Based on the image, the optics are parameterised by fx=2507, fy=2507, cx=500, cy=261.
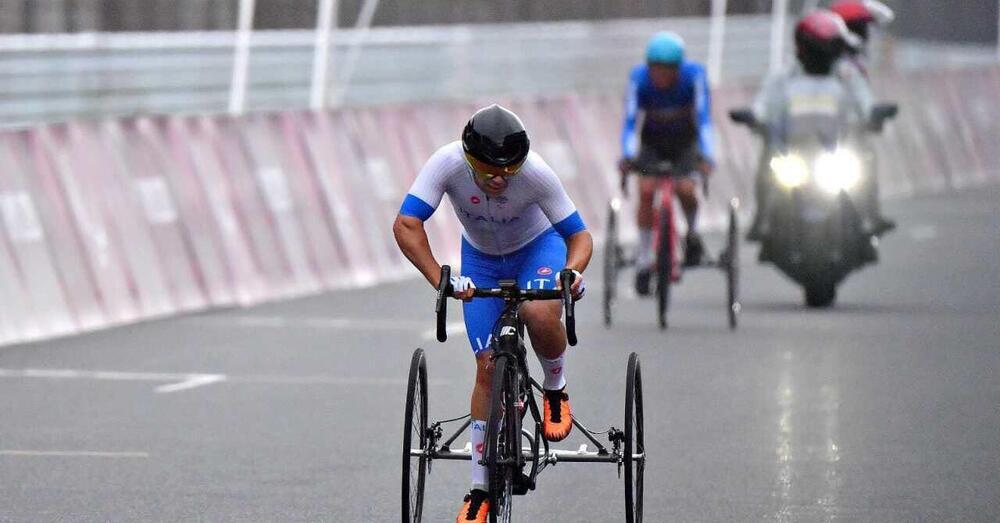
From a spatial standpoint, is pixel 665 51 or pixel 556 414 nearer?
pixel 556 414

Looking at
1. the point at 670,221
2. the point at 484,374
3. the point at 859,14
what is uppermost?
the point at 859,14

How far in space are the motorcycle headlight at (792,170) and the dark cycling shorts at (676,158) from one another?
68cm

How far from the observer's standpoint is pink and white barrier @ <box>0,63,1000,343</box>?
641 inches

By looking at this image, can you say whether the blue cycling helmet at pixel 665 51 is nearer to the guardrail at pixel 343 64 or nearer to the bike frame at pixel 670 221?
the bike frame at pixel 670 221

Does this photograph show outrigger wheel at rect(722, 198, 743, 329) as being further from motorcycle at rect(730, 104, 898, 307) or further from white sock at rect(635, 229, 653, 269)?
motorcycle at rect(730, 104, 898, 307)

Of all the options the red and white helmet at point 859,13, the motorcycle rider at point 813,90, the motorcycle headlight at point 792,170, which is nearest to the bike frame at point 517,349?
the motorcycle headlight at point 792,170

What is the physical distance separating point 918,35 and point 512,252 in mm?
33706

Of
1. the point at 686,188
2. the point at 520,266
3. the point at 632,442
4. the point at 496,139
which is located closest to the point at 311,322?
the point at 686,188

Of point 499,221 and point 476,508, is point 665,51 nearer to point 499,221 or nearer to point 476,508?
point 499,221

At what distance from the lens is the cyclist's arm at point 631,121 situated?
16.7m

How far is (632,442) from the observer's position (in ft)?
27.6

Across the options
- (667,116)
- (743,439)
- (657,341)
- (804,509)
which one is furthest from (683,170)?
(804,509)

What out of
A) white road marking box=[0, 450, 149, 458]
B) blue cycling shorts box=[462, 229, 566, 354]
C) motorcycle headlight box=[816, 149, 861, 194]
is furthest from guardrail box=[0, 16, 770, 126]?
blue cycling shorts box=[462, 229, 566, 354]

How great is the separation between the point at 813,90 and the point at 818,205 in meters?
0.82
